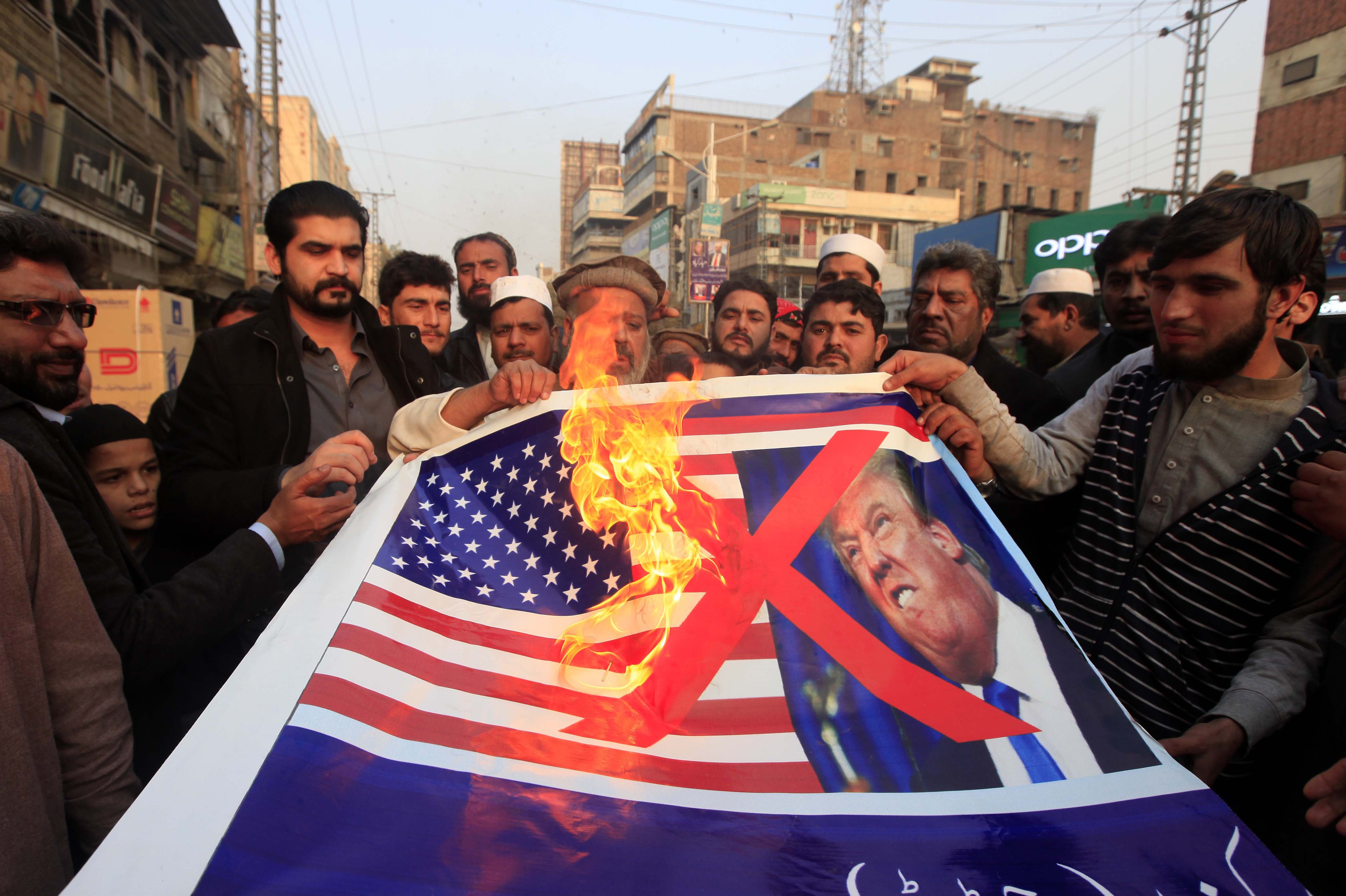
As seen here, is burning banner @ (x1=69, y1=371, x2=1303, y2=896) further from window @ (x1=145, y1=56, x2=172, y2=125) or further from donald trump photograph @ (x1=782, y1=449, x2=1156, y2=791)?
window @ (x1=145, y1=56, x2=172, y2=125)

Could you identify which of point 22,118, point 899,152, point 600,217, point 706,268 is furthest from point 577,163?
point 22,118

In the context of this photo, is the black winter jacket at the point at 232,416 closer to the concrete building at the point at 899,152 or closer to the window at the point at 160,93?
the window at the point at 160,93

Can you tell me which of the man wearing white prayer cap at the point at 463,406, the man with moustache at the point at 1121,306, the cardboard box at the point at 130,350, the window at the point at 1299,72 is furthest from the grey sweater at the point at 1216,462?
the window at the point at 1299,72

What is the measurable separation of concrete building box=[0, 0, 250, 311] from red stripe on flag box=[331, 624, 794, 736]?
18.1 ft

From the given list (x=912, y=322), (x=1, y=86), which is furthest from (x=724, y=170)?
(x=912, y=322)

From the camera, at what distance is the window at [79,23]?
1234 centimetres

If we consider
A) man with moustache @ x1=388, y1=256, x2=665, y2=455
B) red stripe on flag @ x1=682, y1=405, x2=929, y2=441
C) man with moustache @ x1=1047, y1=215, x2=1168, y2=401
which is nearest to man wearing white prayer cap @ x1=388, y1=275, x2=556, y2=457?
man with moustache @ x1=388, y1=256, x2=665, y2=455

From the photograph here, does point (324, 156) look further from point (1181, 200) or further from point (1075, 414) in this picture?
point (1075, 414)

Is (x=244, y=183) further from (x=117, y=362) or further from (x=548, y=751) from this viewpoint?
(x=548, y=751)

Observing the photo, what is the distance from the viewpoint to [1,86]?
29.7ft

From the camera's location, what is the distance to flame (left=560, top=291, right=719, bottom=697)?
6.22 feet

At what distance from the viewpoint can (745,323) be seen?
14.5 feet

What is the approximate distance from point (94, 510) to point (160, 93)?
2265 centimetres

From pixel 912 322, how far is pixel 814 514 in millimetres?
2122
